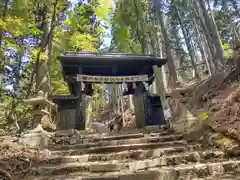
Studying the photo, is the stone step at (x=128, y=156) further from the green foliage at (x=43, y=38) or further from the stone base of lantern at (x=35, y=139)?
the green foliage at (x=43, y=38)

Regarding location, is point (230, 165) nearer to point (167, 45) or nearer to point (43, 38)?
point (167, 45)

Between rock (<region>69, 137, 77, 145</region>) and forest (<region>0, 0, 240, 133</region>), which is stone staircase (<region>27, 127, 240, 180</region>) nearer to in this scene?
rock (<region>69, 137, 77, 145</region>)

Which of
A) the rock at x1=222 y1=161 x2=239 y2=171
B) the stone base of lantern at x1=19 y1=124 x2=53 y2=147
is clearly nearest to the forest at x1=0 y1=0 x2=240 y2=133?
the stone base of lantern at x1=19 y1=124 x2=53 y2=147

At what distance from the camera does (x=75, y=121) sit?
876 cm

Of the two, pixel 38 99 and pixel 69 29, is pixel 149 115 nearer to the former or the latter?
pixel 38 99

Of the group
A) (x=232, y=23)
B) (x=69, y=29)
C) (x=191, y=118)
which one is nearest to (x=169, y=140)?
(x=191, y=118)

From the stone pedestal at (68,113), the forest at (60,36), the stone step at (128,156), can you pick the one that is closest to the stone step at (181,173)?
the stone step at (128,156)

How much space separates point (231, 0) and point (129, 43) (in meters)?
10.6

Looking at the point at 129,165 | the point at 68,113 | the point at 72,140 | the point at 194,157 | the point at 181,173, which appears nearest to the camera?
the point at 181,173

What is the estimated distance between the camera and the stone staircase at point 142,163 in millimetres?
3454

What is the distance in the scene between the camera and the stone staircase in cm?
345

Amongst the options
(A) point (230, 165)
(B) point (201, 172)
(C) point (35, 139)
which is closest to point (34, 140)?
(C) point (35, 139)

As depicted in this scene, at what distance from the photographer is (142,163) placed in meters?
4.11

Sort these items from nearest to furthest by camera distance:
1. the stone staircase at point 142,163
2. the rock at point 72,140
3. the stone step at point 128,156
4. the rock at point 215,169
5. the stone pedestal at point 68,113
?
1. the stone staircase at point 142,163
2. the rock at point 215,169
3. the stone step at point 128,156
4. the rock at point 72,140
5. the stone pedestal at point 68,113
